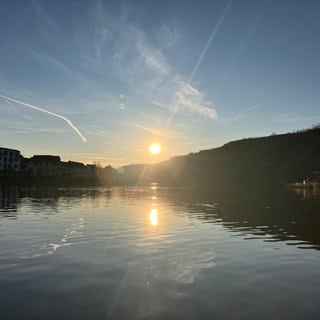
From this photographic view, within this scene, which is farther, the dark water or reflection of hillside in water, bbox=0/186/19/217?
reflection of hillside in water, bbox=0/186/19/217

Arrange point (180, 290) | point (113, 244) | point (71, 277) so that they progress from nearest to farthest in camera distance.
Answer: point (180, 290), point (71, 277), point (113, 244)

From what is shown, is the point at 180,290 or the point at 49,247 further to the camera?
the point at 49,247

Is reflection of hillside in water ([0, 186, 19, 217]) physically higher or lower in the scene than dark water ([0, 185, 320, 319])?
higher

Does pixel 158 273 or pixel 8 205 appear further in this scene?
pixel 8 205

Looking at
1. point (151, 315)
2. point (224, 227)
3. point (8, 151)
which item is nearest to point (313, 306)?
point (151, 315)

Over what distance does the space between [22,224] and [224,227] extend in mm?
19260

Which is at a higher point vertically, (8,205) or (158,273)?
(8,205)

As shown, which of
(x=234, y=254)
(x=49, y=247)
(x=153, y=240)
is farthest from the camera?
(x=153, y=240)

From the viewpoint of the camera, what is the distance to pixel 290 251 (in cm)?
2298

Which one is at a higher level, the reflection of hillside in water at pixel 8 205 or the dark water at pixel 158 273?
the reflection of hillside in water at pixel 8 205

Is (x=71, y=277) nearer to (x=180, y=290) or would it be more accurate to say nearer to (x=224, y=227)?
(x=180, y=290)

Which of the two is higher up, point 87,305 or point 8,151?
point 8,151

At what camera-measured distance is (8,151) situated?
7840 inches

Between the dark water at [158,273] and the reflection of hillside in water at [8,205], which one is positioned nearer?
the dark water at [158,273]
